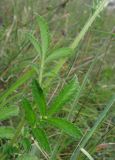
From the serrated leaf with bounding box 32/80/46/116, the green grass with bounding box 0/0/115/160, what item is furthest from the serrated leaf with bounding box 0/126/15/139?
the serrated leaf with bounding box 32/80/46/116

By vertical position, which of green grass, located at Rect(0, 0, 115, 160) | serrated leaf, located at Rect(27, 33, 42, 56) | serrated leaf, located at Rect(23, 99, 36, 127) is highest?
serrated leaf, located at Rect(27, 33, 42, 56)

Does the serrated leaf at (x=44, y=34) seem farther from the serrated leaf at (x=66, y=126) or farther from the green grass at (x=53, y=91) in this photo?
the serrated leaf at (x=66, y=126)

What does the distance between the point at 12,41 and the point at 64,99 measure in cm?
122

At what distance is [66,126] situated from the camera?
2.05 ft

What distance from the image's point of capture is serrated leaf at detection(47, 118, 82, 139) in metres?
0.61

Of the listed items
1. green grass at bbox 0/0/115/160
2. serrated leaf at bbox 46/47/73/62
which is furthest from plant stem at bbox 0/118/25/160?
serrated leaf at bbox 46/47/73/62

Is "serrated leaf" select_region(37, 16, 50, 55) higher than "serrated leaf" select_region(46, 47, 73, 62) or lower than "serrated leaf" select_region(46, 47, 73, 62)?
higher

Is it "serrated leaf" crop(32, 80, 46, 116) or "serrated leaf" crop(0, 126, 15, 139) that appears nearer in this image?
"serrated leaf" crop(32, 80, 46, 116)

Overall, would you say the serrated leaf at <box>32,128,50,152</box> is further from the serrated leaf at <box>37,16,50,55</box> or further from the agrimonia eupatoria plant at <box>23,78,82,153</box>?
the serrated leaf at <box>37,16,50,55</box>

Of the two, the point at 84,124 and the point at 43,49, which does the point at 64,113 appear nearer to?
the point at 84,124

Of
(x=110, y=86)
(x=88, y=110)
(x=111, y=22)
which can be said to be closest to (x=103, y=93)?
(x=110, y=86)

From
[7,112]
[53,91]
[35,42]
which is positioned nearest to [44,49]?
[35,42]

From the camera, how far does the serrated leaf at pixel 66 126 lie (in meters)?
0.61

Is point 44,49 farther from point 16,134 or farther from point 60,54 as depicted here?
point 16,134
